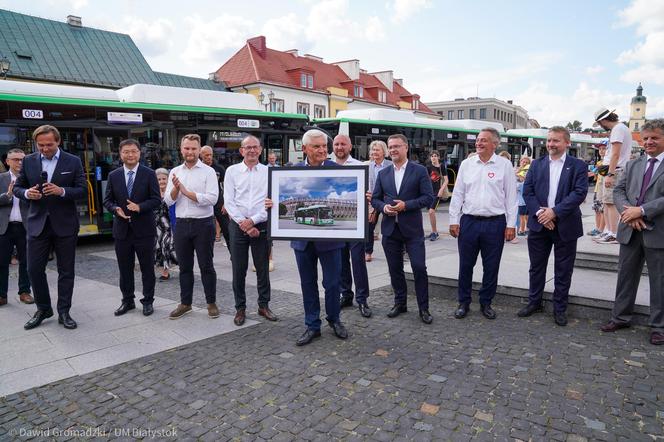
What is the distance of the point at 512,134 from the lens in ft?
91.3

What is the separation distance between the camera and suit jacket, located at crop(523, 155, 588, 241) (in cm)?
509

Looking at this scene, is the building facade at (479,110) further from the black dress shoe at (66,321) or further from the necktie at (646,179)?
the black dress shoe at (66,321)

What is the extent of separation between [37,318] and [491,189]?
17.1ft

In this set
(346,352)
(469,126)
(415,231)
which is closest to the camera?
(346,352)

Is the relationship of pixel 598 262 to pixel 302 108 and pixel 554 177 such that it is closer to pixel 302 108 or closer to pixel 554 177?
pixel 554 177

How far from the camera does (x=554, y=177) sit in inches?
209

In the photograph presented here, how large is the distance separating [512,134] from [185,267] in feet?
84.6

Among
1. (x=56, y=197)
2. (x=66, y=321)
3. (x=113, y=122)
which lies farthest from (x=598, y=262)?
(x=113, y=122)

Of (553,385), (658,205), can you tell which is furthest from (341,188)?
(658,205)

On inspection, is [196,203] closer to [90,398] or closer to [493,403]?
[90,398]

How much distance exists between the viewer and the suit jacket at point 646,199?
4.66m

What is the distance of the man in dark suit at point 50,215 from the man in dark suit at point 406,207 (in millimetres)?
3395

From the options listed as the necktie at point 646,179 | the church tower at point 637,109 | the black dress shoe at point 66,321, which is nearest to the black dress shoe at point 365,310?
the necktie at point 646,179

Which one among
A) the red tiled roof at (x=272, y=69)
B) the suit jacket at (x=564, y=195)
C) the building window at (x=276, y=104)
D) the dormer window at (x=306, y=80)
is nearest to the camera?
the suit jacket at (x=564, y=195)
